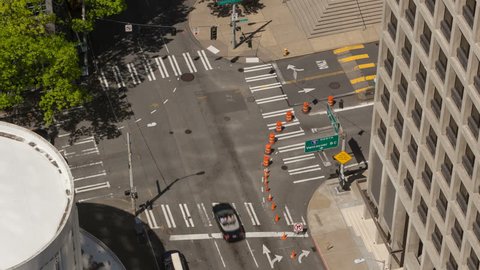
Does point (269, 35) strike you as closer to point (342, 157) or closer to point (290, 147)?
point (290, 147)

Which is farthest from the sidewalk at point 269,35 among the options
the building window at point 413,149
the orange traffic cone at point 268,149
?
the building window at point 413,149

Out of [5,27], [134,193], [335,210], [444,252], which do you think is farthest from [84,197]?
[444,252]

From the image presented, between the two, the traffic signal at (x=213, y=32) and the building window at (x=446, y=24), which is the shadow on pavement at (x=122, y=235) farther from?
the building window at (x=446, y=24)

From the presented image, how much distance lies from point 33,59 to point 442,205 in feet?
154

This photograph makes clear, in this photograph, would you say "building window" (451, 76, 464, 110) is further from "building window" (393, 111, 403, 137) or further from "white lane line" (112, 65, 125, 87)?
"white lane line" (112, 65, 125, 87)

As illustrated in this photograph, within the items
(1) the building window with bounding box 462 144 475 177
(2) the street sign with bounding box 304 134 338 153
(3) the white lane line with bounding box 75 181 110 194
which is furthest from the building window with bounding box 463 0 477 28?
(3) the white lane line with bounding box 75 181 110 194

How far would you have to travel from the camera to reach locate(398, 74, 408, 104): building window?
9631 cm

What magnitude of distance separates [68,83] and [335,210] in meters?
32.1

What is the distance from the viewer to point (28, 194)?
89.2m

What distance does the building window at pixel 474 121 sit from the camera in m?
83.6

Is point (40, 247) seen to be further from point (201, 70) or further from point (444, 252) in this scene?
point (201, 70)

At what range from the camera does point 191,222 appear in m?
116

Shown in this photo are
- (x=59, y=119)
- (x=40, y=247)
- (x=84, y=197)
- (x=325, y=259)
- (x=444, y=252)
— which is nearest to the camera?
(x=40, y=247)

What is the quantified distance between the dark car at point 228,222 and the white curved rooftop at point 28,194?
26.3 metres
